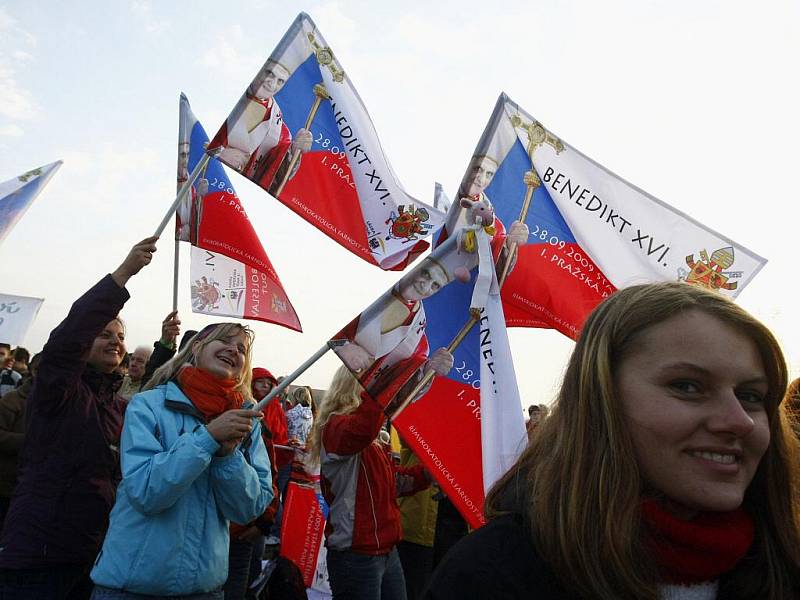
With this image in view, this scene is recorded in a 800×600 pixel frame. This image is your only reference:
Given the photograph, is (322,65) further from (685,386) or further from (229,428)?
(685,386)

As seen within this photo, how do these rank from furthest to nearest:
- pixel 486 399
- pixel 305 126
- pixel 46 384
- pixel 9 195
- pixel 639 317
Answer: pixel 9 195
pixel 305 126
pixel 46 384
pixel 486 399
pixel 639 317

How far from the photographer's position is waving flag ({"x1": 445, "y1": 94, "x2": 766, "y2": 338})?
13.5 ft

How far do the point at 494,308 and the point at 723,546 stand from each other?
1789mm

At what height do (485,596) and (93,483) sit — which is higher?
(485,596)

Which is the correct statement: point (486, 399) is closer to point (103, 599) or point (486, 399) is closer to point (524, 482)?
point (524, 482)

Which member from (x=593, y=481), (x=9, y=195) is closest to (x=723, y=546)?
(x=593, y=481)

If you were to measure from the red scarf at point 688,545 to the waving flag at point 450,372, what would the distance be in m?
1.38

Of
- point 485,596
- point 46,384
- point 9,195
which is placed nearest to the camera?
point 485,596

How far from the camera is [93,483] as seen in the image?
3596 mm

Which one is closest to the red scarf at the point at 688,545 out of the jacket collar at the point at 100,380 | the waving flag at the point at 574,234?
the waving flag at the point at 574,234

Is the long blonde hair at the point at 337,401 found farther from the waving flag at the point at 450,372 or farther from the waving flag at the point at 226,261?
Result: the waving flag at the point at 450,372

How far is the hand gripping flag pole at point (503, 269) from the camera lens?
3207 millimetres

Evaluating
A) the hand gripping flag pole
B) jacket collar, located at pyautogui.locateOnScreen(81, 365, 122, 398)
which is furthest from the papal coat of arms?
jacket collar, located at pyautogui.locateOnScreen(81, 365, 122, 398)

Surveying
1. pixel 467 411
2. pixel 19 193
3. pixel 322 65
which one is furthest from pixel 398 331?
pixel 19 193
